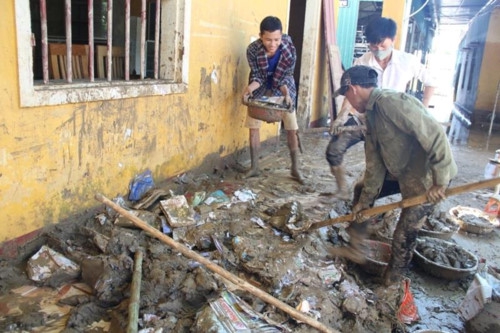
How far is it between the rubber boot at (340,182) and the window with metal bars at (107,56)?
194 centimetres

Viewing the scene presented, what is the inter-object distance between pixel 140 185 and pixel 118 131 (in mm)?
638

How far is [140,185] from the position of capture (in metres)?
4.25

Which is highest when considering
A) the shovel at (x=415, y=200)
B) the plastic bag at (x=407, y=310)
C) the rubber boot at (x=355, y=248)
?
the shovel at (x=415, y=200)

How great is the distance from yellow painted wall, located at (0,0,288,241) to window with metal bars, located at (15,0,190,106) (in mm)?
93

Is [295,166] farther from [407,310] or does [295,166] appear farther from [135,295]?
[135,295]

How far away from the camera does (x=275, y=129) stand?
24.4 feet

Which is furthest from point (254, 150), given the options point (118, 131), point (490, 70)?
point (490, 70)

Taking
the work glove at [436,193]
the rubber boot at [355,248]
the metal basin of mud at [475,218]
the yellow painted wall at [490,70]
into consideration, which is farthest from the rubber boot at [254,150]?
the yellow painted wall at [490,70]

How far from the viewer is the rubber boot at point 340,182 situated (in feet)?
15.5

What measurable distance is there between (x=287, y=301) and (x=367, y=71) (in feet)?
5.95

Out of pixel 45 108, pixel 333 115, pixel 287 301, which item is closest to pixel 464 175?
pixel 333 115

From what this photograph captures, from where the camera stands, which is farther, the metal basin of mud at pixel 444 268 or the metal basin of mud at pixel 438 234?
the metal basin of mud at pixel 438 234

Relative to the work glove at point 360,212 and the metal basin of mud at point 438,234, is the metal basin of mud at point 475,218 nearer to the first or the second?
the metal basin of mud at point 438,234

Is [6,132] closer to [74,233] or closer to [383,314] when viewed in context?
[74,233]
